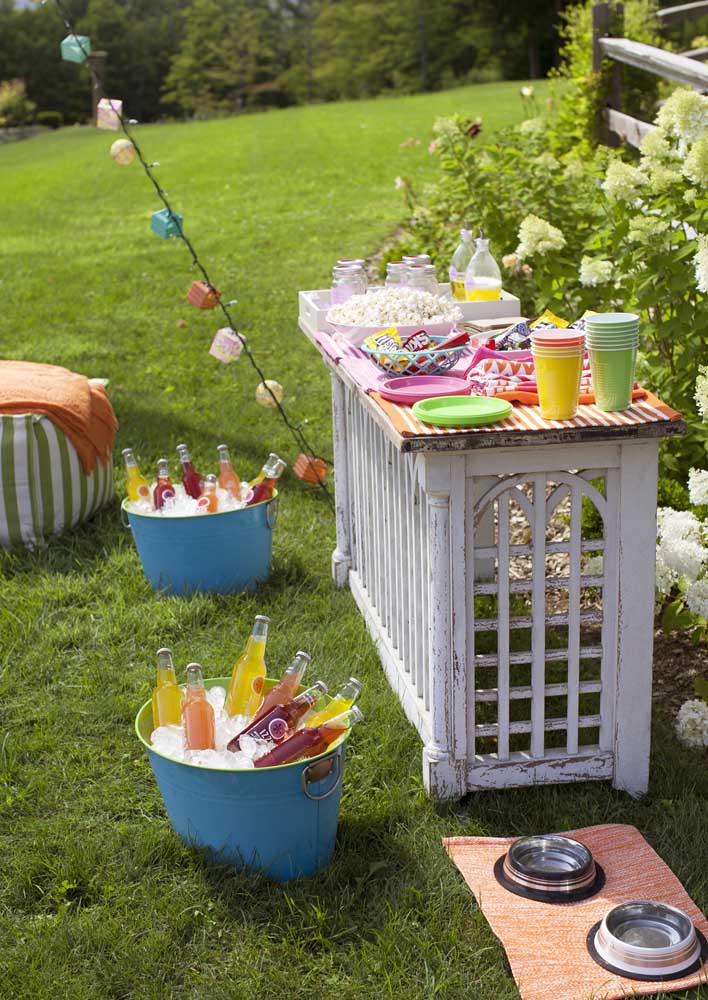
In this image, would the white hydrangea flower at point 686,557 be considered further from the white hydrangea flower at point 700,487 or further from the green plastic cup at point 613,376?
the green plastic cup at point 613,376

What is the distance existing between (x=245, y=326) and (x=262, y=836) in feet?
19.4

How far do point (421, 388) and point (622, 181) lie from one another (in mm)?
1293

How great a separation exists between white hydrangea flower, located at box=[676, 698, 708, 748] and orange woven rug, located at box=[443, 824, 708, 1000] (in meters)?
0.44

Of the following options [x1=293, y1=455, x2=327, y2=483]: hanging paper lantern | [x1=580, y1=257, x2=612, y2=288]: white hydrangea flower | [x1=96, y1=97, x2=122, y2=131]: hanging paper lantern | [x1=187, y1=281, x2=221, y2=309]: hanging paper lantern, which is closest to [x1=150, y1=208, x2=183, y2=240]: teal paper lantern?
[x1=187, y1=281, x2=221, y2=309]: hanging paper lantern

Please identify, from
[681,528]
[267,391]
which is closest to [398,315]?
[681,528]

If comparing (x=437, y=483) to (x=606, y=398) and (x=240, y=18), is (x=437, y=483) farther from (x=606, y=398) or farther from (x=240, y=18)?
(x=240, y=18)

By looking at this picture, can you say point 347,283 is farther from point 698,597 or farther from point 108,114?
point 698,597

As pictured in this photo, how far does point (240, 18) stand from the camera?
41.4 meters

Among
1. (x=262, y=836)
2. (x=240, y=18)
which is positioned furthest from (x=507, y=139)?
(x=240, y=18)

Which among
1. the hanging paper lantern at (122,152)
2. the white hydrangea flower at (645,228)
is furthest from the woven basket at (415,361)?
the hanging paper lantern at (122,152)

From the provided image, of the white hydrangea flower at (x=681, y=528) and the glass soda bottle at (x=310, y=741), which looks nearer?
the glass soda bottle at (x=310, y=741)

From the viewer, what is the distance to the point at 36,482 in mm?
4402

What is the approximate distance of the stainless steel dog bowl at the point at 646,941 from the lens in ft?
7.30

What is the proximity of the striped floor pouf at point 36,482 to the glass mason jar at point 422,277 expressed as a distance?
5.15ft
